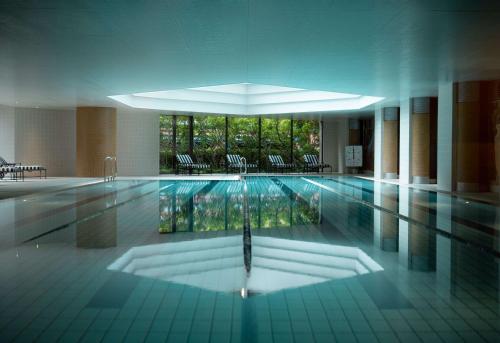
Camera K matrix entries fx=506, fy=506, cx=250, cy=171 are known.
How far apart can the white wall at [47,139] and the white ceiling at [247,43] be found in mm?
6192

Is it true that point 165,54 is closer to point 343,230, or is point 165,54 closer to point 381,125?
point 343,230

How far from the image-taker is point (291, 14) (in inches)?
254

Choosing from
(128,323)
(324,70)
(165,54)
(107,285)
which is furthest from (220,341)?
(324,70)

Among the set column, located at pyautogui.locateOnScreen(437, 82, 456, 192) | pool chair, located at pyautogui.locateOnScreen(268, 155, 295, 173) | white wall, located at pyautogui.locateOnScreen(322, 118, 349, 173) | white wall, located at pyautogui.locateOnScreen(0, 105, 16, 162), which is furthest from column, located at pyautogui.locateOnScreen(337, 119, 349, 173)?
white wall, located at pyautogui.locateOnScreen(0, 105, 16, 162)

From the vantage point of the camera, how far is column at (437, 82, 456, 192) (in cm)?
1220

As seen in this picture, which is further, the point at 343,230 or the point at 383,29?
the point at 383,29

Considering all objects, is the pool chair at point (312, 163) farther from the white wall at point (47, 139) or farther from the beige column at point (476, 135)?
the beige column at point (476, 135)

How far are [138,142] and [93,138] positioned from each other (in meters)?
2.46

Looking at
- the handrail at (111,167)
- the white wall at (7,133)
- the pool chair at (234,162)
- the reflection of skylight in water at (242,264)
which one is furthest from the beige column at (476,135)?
the white wall at (7,133)

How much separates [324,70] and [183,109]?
919 centimetres

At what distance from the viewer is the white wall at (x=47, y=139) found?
726 inches

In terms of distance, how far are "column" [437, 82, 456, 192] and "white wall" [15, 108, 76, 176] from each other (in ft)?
43.2

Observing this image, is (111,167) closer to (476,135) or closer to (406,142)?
(406,142)

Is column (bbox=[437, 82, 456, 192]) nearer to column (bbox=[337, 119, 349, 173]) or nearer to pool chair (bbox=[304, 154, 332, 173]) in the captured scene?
column (bbox=[337, 119, 349, 173])
